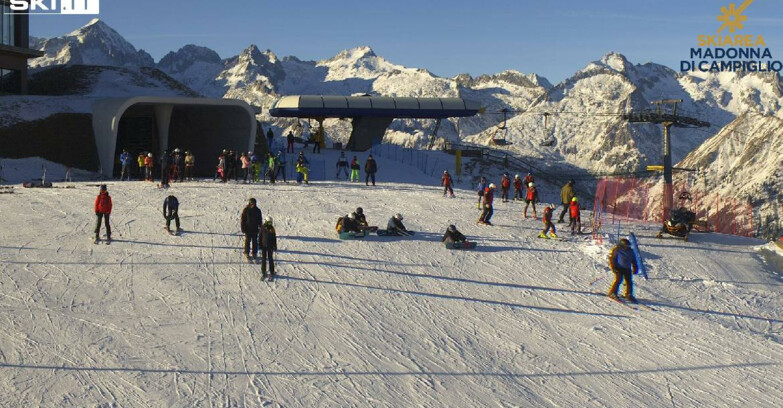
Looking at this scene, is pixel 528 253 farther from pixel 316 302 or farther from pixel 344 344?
pixel 344 344

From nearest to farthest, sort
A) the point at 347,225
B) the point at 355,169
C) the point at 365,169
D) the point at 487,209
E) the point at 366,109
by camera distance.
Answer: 1. the point at 347,225
2. the point at 487,209
3. the point at 365,169
4. the point at 355,169
5. the point at 366,109

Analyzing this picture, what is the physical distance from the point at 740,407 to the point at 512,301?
17.5ft

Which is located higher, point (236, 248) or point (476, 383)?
point (236, 248)

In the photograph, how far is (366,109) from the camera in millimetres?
49219

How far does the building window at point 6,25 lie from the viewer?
151ft

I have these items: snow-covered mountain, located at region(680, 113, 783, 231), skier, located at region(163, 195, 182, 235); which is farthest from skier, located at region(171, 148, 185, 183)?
snow-covered mountain, located at region(680, 113, 783, 231)

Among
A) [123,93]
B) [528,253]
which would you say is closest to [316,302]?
[528,253]

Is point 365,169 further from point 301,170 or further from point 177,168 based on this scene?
point 177,168

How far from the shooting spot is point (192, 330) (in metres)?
13.2

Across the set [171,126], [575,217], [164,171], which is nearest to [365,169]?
[164,171]

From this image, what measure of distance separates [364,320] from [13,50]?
40.4m

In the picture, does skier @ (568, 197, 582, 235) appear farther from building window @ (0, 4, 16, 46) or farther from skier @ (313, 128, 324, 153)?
building window @ (0, 4, 16, 46)

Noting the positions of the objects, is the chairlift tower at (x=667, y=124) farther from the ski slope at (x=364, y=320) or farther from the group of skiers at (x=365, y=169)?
the ski slope at (x=364, y=320)

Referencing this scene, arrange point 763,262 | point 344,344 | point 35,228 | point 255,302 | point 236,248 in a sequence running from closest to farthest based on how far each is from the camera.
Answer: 1. point 344,344
2. point 255,302
3. point 236,248
4. point 35,228
5. point 763,262
